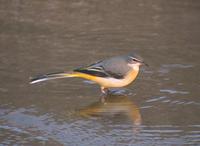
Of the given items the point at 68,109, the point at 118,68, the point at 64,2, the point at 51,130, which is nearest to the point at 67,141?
the point at 51,130

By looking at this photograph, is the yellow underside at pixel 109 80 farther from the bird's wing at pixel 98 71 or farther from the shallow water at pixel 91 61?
the shallow water at pixel 91 61

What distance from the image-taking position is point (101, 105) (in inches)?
424

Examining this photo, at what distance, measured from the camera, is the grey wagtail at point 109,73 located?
431 inches

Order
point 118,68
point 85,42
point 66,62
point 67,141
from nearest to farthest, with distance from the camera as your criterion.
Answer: point 67,141
point 118,68
point 66,62
point 85,42

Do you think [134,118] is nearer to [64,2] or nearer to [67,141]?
[67,141]

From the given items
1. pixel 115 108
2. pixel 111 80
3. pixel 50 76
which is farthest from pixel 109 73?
pixel 50 76

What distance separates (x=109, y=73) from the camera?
11.1 meters

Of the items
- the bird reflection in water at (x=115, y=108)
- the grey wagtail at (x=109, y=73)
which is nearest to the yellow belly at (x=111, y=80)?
the grey wagtail at (x=109, y=73)

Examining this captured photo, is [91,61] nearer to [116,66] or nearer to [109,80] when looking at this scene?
[116,66]

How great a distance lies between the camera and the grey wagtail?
1095cm

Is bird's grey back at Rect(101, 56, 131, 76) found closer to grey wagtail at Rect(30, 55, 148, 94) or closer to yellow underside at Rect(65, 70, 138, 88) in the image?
grey wagtail at Rect(30, 55, 148, 94)

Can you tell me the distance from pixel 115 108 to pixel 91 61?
6.33ft

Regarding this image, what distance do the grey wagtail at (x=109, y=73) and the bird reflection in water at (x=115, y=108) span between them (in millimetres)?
245

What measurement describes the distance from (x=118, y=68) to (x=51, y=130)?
1958 mm
